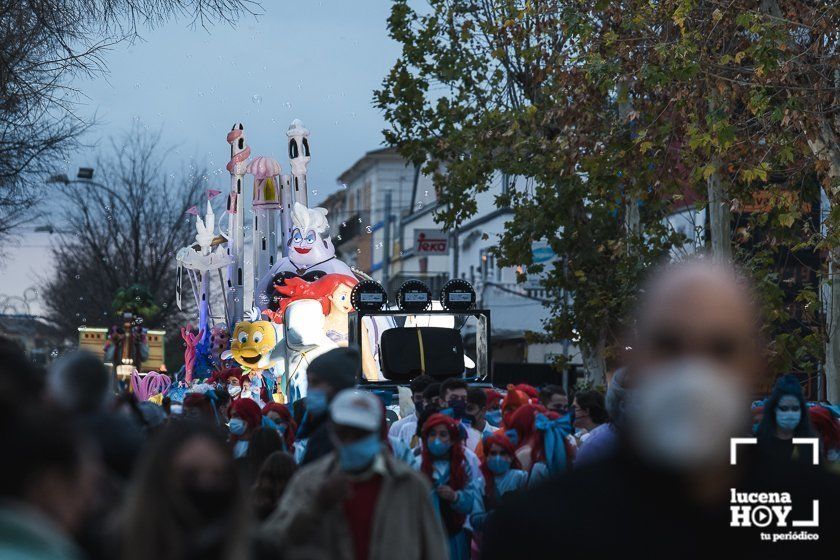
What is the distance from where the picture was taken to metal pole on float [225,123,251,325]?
3856 cm

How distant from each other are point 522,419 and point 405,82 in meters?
15.2

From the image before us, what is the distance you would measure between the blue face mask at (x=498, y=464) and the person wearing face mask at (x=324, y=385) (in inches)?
139

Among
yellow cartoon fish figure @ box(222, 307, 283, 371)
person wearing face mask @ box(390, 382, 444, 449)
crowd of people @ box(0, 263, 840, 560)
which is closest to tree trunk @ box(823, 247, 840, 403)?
person wearing face mask @ box(390, 382, 444, 449)

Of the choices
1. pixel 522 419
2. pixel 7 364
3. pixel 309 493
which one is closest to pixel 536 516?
pixel 7 364

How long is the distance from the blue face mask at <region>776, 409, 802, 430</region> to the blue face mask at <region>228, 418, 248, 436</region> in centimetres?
427

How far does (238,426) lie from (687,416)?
886 cm

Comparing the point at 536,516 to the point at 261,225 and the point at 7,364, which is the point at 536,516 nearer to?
the point at 7,364

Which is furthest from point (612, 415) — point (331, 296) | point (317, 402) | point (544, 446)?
point (331, 296)

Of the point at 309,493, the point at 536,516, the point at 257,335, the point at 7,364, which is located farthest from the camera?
the point at 257,335

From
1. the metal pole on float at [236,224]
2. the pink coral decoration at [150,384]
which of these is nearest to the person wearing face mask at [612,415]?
the pink coral decoration at [150,384]

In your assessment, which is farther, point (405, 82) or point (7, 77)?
point (405, 82)

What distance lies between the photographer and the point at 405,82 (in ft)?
84.9

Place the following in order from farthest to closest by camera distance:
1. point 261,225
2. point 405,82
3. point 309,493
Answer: point 261,225 < point 405,82 < point 309,493

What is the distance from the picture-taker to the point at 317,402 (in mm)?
6945
